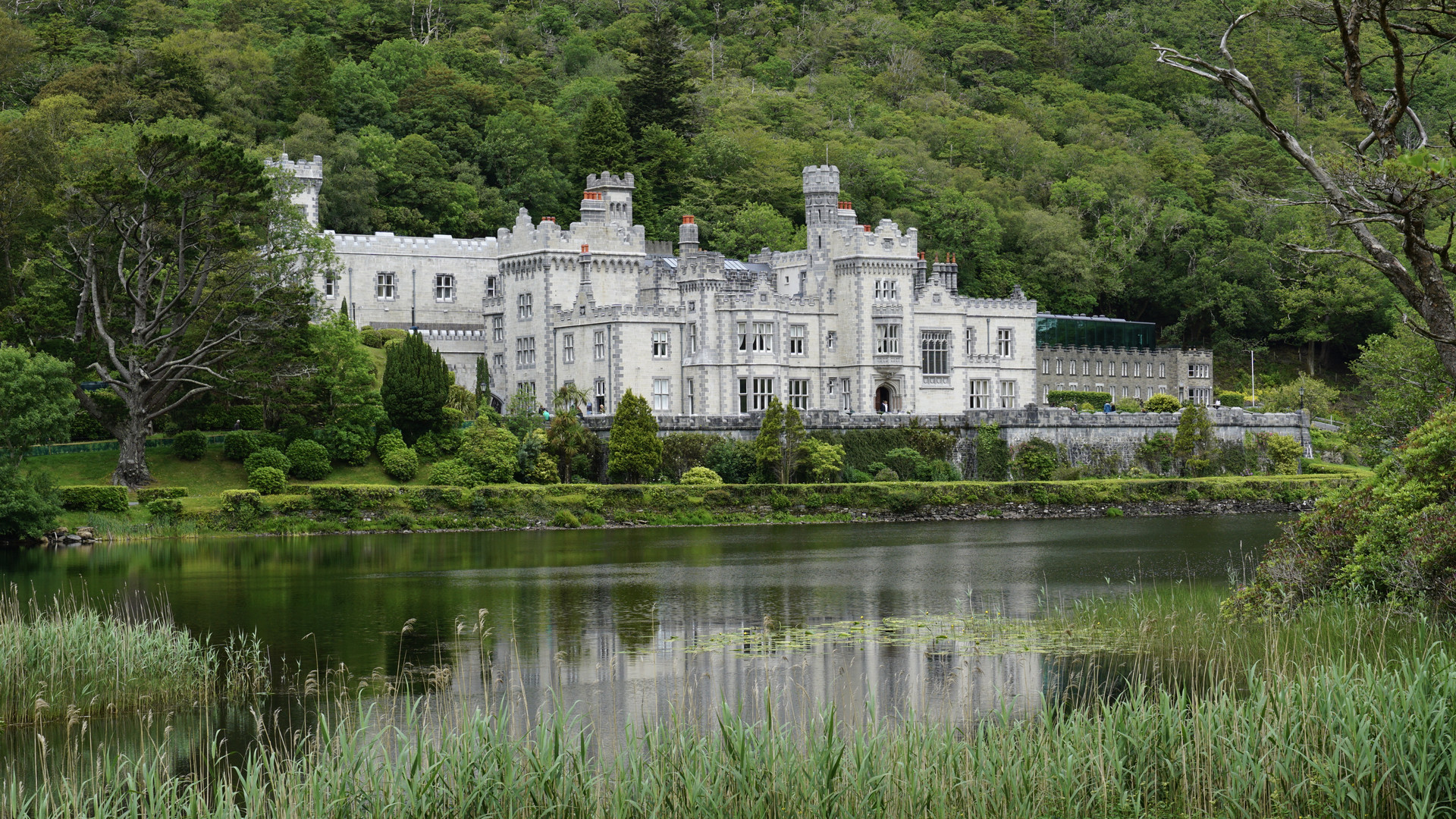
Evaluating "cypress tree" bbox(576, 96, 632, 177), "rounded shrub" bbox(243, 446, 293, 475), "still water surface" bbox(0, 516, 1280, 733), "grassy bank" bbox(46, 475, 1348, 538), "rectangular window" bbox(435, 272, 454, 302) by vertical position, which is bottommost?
"still water surface" bbox(0, 516, 1280, 733)

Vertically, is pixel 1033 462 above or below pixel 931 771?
above

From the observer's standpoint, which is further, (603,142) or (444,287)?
(603,142)

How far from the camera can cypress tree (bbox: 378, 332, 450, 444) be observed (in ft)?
182

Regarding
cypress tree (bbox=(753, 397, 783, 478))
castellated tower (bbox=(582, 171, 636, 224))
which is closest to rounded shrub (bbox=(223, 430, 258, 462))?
cypress tree (bbox=(753, 397, 783, 478))

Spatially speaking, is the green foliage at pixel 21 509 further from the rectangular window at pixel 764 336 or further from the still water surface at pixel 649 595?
the rectangular window at pixel 764 336

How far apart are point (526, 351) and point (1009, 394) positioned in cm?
2186

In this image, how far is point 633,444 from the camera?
55750 millimetres

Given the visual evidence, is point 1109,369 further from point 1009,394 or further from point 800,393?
point 800,393

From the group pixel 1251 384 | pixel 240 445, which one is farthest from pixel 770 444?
pixel 1251 384

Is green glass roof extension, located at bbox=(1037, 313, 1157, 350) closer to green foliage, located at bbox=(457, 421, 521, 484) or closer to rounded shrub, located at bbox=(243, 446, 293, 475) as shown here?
green foliage, located at bbox=(457, 421, 521, 484)

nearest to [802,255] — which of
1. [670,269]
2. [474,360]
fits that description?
[670,269]

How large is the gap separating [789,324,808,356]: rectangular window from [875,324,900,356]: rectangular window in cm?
315

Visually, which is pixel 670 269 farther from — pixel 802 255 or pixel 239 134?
pixel 239 134

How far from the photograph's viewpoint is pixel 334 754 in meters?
Result: 13.9
